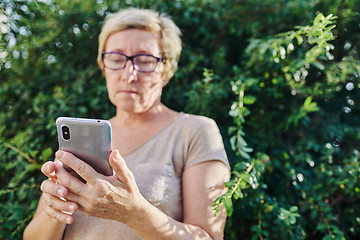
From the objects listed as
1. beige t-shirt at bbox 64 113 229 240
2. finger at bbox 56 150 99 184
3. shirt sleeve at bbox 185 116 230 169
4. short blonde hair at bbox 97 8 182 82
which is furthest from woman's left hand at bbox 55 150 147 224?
short blonde hair at bbox 97 8 182 82

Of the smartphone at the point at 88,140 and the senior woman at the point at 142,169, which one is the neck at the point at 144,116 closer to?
the senior woman at the point at 142,169

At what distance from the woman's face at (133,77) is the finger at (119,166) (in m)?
0.57

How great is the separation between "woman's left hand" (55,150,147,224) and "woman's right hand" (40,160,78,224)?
20 millimetres

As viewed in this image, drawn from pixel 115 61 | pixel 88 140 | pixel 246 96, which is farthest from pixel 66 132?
pixel 246 96

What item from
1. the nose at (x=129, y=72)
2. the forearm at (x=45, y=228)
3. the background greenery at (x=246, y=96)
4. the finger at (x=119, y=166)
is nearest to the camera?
the finger at (x=119, y=166)

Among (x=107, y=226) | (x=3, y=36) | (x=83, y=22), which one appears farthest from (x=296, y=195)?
(x=3, y=36)

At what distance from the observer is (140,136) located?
1629mm

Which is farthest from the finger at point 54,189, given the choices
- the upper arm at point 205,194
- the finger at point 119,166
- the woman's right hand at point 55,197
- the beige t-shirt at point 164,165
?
the upper arm at point 205,194

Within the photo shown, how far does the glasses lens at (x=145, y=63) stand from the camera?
1.60m

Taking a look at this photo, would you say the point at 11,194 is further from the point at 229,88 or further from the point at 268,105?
the point at 268,105

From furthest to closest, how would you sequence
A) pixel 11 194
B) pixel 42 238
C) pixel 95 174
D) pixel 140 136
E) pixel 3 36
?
pixel 3 36, pixel 11 194, pixel 140 136, pixel 42 238, pixel 95 174

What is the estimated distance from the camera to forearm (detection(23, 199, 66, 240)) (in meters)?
1.36

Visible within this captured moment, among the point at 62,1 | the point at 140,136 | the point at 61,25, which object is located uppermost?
the point at 62,1

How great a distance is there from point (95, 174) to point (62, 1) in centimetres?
202
